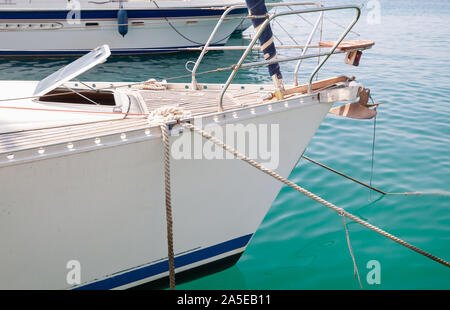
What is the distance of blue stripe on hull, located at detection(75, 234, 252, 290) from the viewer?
3.39 m

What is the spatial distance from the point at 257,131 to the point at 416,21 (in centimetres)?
2318

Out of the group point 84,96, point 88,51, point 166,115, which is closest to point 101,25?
point 88,51

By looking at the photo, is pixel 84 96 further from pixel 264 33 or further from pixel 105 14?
pixel 105 14

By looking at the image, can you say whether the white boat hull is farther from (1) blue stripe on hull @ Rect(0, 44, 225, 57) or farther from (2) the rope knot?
(1) blue stripe on hull @ Rect(0, 44, 225, 57)

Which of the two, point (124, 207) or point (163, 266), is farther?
point (163, 266)

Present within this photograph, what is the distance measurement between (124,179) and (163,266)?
1.04m

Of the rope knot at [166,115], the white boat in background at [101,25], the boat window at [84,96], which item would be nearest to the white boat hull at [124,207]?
the rope knot at [166,115]

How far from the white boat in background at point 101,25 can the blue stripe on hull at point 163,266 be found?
369 inches

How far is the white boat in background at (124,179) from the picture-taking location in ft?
9.29

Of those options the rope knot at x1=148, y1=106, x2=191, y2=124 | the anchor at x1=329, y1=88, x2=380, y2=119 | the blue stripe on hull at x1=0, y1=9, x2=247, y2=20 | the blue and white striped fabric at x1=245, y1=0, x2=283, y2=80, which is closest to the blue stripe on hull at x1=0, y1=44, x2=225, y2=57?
the blue stripe on hull at x1=0, y1=9, x2=247, y2=20

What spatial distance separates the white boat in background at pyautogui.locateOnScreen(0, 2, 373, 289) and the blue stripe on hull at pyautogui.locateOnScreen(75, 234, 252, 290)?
0.04ft

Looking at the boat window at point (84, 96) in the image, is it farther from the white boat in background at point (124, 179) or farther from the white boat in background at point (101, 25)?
the white boat in background at point (101, 25)

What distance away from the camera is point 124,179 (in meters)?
3.07

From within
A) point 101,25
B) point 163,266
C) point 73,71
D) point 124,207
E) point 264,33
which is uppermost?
point 101,25
